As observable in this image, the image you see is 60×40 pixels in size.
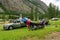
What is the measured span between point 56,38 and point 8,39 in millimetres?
3813

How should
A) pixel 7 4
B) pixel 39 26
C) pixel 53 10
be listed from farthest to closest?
pixel 7 4
pixel 53 10
pixel 39 26

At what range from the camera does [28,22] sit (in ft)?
71.5

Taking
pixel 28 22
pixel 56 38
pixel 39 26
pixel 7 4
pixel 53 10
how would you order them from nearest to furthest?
pixel 56 38, pixel 28 22, pixel 39 26, pixel 53 10, pixel 7 4

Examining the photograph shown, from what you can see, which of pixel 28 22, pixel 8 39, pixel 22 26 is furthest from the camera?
pixel 22 26

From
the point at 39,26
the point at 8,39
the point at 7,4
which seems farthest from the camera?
the point at 7,4

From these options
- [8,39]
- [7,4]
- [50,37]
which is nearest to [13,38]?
[8,39]

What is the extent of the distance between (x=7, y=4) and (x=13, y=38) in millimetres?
158879

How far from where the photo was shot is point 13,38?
46.2 feet

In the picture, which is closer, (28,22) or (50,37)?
(50,37)

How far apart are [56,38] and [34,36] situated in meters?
1.76

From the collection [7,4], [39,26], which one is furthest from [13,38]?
[7,4]

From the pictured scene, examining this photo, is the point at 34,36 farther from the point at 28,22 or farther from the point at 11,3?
the point at 11,3

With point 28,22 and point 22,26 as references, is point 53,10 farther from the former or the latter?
point 28,22

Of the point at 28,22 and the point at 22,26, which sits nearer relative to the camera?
the point at 28,22
